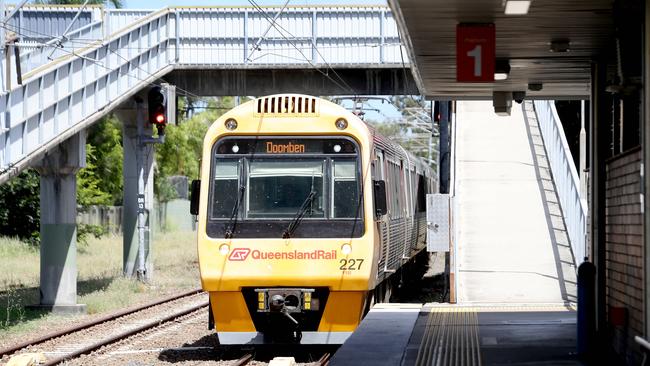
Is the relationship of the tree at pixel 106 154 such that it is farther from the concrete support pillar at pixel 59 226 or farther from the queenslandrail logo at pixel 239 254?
the queenslandrail logo at pixel 239 254

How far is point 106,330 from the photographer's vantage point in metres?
19.0

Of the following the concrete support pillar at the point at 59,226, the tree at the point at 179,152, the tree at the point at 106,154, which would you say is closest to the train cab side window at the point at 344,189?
the concrete support pillar at the point at 59,226

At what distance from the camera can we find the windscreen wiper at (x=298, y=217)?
14.7 m

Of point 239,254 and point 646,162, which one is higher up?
point 646,162

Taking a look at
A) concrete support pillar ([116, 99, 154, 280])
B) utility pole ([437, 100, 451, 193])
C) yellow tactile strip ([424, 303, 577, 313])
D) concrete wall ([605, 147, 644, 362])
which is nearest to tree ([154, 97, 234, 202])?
concrete support pillar ([116, 99, 154, 280])

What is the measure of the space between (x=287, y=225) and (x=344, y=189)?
0.86 metres

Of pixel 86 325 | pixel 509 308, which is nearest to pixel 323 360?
pixel 509 308

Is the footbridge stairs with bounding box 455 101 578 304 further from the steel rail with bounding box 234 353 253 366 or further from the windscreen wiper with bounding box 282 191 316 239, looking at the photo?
the steel rail with bounding box 234 353 253 366

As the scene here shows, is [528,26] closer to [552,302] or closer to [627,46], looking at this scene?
[627,46]

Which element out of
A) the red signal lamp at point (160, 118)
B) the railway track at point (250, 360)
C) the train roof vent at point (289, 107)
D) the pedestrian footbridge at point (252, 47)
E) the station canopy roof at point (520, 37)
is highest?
the pedestrian footbridge at point (252, 47)

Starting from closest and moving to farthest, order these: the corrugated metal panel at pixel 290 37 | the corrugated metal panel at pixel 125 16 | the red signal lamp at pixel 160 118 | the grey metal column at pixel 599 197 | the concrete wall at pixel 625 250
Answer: the concrete wall at pixel 625 250 → the grey metal column at pixel 599 197 → the red signal lamp at pixel 160 118 → the corrugated metal panel at pixel 290 37 → the corrugated metal panel at pixel 125 16

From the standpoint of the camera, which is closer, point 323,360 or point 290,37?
point 323,360

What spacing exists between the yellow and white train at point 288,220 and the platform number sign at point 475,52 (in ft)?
14.4

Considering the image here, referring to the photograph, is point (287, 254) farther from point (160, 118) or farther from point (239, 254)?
point (160, 118)
